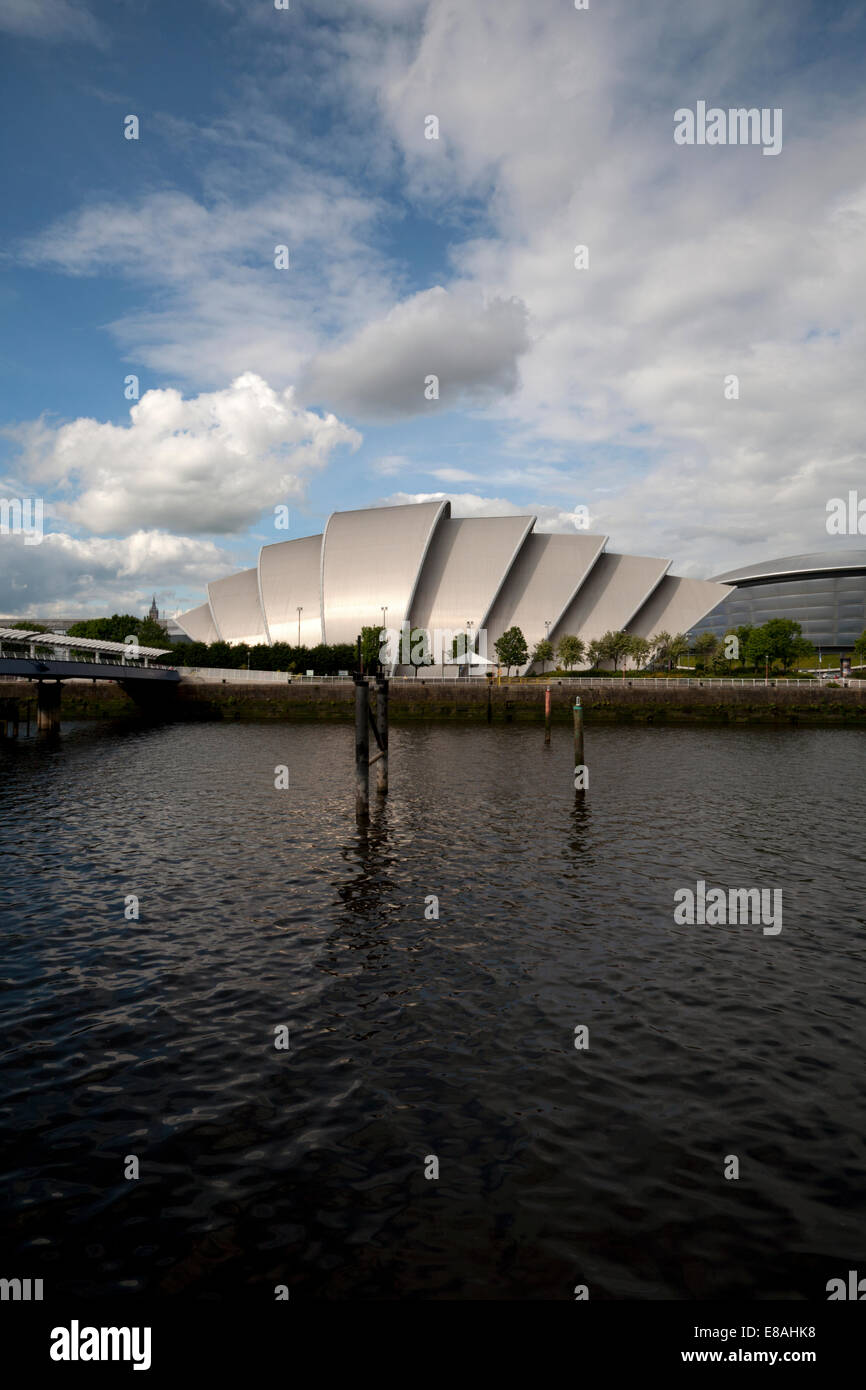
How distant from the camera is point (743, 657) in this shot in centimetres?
10562

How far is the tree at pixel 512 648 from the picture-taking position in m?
111

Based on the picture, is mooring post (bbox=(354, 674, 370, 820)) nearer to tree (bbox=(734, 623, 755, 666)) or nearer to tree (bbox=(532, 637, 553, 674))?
tree (bbox=(532, 637, 553, 674))

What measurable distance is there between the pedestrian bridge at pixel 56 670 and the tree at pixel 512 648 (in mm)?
49430

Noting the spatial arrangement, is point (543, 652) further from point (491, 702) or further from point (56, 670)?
point (56, 670)

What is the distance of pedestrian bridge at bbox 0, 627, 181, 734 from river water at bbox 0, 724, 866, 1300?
3688 cm

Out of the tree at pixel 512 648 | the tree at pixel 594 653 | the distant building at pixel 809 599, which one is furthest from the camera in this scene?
the distant building at pixel 809 599

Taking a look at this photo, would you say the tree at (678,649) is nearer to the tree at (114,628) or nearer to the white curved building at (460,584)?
the white curved building at (460,584)

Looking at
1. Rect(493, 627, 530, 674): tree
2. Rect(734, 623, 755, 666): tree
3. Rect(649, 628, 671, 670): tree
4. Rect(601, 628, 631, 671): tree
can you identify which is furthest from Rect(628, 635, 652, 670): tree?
Rect(493, 627, 530, 674): tree

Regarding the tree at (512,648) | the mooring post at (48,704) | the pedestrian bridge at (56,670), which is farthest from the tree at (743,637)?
the mooring post at (48,704)

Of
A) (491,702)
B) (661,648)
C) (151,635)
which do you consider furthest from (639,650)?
(151,635)

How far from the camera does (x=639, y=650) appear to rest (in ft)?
369

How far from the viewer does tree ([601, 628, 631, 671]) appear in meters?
112

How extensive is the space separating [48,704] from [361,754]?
44.8 meters
